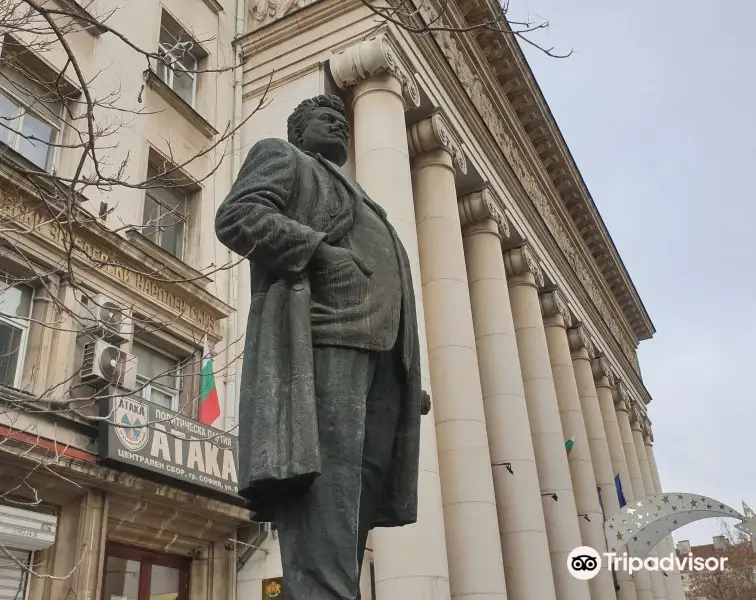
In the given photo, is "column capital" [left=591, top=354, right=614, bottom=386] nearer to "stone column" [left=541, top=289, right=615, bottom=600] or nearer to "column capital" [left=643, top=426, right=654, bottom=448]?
"stone column" [left=541, top=289, right=615, bottom=600]

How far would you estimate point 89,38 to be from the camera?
1279cm

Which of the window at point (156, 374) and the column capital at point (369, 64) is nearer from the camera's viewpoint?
the window at point (156, 374)

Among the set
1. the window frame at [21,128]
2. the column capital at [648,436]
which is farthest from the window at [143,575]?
the column capital at [648,436]

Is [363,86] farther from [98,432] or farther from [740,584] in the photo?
[740,584]

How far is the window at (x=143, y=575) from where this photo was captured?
34.3ft

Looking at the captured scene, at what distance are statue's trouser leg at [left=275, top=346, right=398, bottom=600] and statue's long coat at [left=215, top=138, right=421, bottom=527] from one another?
0.40ft

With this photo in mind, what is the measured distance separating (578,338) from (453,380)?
14.6 meters

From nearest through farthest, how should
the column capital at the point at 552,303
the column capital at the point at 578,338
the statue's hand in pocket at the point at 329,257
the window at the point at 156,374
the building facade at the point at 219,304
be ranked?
the statue's hand in pocket at the point at 329,257 < the building facade at the point at 219,304 < the window at the point at 156,374 < the column capital at the point at 552,303 < the column capital at the point at 578,338

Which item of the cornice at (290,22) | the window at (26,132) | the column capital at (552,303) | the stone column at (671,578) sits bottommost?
the stone column at (671,578)

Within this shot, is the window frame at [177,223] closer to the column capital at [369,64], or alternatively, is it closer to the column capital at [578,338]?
the column capital at [369,64]

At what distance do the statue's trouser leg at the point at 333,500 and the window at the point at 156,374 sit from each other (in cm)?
913

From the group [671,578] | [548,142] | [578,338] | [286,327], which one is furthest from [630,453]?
[286,327]

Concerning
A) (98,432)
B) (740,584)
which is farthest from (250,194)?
(740,584)

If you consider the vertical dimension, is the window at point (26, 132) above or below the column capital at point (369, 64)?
below
